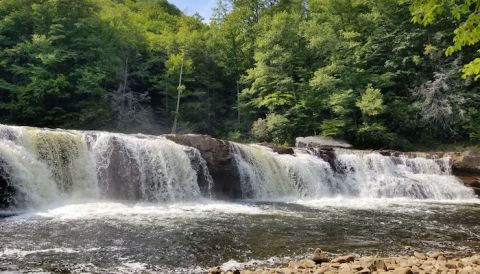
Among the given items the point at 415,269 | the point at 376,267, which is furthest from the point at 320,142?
the point at 376,267

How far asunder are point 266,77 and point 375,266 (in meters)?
21.5

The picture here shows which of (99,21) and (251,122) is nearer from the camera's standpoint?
(99,21)

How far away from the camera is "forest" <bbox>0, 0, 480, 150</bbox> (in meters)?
20.7

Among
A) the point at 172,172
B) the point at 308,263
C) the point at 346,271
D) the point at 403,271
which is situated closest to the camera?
the point at 403,271

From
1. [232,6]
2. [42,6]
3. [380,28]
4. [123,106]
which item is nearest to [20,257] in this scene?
[123,106]

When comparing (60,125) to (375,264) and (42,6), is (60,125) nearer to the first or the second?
(42,6)

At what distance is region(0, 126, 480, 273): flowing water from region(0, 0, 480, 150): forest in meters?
7.39

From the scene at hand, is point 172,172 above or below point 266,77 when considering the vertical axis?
below

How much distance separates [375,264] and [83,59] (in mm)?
24340

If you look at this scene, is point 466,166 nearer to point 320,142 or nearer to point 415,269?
point 320,142

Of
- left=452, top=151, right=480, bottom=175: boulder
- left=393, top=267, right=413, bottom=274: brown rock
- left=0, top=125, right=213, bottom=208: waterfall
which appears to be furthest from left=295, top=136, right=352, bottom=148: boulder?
left=393, top=267, right=413, bottom=274: brown rock

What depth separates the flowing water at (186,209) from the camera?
4957mm

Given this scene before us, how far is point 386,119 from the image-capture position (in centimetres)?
2266

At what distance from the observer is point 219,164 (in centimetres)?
1270
